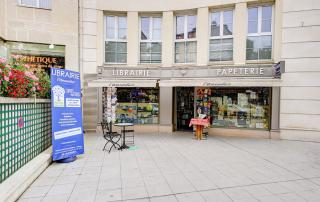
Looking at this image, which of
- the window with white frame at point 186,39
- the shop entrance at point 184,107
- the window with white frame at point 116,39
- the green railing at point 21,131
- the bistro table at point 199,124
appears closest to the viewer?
the green railing at point 21,131

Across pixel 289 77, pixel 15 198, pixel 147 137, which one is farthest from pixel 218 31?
pixel 15 198

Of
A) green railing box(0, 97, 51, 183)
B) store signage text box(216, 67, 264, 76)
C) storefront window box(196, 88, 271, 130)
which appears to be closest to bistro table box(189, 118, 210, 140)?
storefront window box(196, 88, 271, 130)

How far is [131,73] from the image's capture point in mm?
10617

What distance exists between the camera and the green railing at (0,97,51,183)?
4.09m

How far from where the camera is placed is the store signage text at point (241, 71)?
948 centimetres

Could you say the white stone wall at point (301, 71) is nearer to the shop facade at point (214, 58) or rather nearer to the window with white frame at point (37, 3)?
the shop facade at point (214, 58)

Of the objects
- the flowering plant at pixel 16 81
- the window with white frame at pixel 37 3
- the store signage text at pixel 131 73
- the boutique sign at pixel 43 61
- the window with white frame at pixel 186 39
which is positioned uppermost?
the window with white frame at pixel 37 3

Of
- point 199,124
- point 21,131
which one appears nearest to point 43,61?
point 21,131

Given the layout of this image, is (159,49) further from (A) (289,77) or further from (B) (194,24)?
→ (A) (289,77)

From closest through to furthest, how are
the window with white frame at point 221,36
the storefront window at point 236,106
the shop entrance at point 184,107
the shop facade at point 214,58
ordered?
the shop facade at point 214,58
the storefront window at point 236,106
the window with white frame at point 221,36
the shop entrance at point 184,107

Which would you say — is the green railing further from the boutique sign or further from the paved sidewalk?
the boutique sign

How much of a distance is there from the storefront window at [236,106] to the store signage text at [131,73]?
8.62ft

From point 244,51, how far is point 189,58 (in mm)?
2523

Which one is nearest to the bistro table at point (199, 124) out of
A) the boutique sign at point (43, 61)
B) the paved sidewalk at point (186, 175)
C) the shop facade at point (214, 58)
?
the shop facade at point (214, 58)
